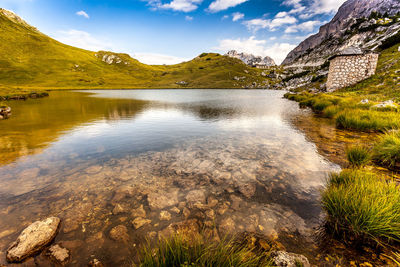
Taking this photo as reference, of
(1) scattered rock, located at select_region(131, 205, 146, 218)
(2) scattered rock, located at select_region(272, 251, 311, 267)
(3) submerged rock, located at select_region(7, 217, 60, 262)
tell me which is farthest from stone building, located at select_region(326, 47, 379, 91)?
(3) submerged rock, located at select_region(7, 217, 60, 262)

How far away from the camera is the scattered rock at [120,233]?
15.6 ft

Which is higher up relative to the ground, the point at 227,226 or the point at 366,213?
the point at 366,213

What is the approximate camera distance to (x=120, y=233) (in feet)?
16.3

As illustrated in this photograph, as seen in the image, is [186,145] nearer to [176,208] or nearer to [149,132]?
[149,132]

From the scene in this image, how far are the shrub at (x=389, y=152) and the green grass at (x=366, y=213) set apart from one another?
14.3ft

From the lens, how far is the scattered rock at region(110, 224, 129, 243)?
476 centimetres

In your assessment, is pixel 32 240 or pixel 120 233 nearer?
pixel 32 240

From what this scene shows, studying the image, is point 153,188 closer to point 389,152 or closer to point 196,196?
point 196,196

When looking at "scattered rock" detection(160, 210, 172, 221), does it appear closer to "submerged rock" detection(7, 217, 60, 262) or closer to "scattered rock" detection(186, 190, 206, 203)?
"scattered rock" detection(186, 190, 206, 203)

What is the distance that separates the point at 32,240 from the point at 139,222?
2.59 meters

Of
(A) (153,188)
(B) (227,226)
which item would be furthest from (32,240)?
(B) (227,226)

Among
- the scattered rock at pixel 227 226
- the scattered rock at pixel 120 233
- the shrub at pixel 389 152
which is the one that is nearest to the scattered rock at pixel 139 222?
the scattered rock at pixel 120 233

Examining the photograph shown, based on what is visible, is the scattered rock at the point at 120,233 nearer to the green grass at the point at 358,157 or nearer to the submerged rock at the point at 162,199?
the submerged rock at the point at 162,199

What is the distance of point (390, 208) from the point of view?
376 cm
